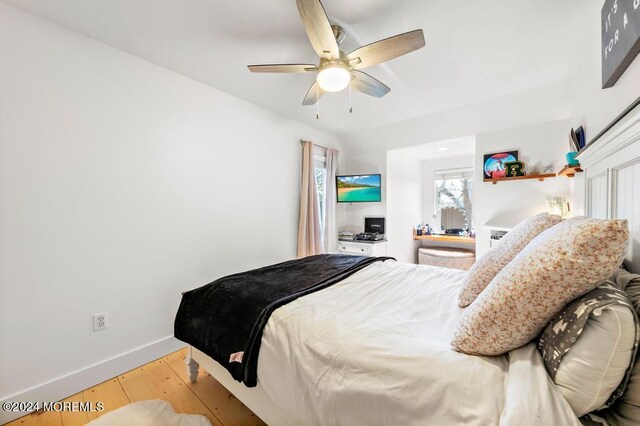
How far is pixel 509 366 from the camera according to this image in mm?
786

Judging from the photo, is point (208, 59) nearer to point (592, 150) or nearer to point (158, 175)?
point (158, 175)

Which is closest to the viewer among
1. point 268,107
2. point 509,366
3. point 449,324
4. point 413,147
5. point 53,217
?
point 509,366

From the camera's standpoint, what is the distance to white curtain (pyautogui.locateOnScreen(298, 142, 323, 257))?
3439mm

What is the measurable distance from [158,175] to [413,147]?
3.17 meters

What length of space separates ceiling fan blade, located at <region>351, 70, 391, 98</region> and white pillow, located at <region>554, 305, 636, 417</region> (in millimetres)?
1777

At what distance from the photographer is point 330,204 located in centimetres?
404

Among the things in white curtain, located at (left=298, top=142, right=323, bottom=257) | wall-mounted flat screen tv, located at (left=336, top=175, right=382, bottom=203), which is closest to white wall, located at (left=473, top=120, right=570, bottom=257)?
wall-mounted flat screen tv, located at (left=336, top=175, right=382, bottom=203)

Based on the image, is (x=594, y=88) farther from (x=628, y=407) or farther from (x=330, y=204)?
(x=330, y=204)

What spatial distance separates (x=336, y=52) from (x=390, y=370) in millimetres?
1701

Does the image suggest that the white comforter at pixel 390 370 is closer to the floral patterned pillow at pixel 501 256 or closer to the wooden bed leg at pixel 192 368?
the floral patterned pillow at pixel 501 256

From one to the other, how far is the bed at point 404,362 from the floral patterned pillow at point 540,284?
0.07 metres

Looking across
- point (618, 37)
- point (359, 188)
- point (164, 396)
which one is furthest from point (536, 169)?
point (164, 396)

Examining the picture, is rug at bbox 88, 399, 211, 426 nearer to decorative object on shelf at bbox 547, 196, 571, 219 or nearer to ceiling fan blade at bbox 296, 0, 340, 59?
ceiling fan blade at bbox 296, 0, 340, 59

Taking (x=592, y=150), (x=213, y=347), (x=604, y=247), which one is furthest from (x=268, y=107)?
(x=604, y=247)
